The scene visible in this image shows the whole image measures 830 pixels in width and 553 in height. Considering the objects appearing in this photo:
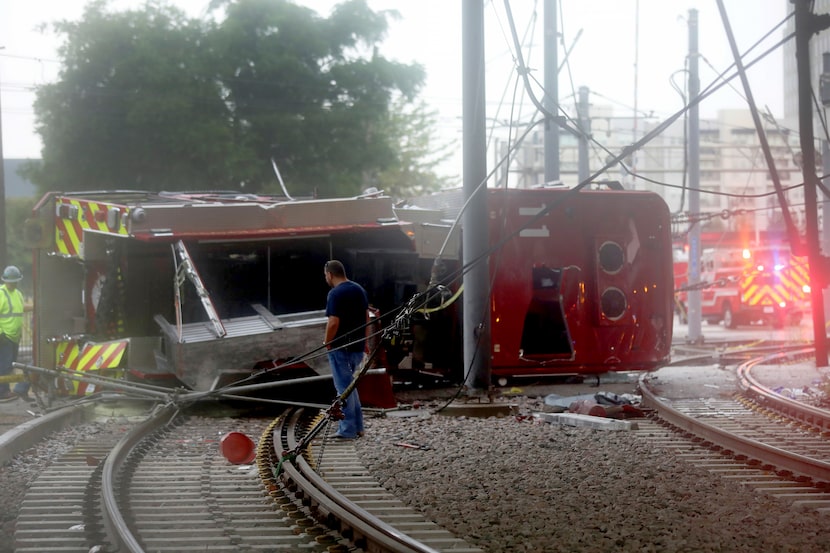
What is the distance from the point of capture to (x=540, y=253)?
1498 centimetres

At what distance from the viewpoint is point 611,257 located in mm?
15172

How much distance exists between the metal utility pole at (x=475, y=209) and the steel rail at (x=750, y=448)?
2229 mm

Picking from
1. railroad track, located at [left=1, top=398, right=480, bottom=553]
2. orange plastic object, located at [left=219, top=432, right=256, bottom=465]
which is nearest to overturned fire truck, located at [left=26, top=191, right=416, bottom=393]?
railroad track, located at [left=1, top=398, right=480, bottom=553]

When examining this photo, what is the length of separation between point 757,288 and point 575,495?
92.1 feet

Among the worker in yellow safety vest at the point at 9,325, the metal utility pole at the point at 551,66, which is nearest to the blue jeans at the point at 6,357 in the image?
the worker in yellow safety vest at the point at 9,325

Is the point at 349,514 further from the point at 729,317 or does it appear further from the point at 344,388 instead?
the point at 729,317

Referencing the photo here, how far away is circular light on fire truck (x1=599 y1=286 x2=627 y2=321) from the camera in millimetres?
15078

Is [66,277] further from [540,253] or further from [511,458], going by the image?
[511,458]

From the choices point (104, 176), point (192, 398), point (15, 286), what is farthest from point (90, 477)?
point (104, 176)

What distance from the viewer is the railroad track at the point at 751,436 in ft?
27.8

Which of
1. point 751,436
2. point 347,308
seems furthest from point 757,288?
point 347,308

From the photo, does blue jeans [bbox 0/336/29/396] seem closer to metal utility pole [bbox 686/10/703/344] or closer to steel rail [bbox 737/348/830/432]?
steel rail [bbox 737/348/830/432]

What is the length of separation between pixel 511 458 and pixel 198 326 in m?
4.90

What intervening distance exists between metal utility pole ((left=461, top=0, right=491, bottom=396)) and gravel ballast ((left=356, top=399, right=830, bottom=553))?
2017 millimetres
